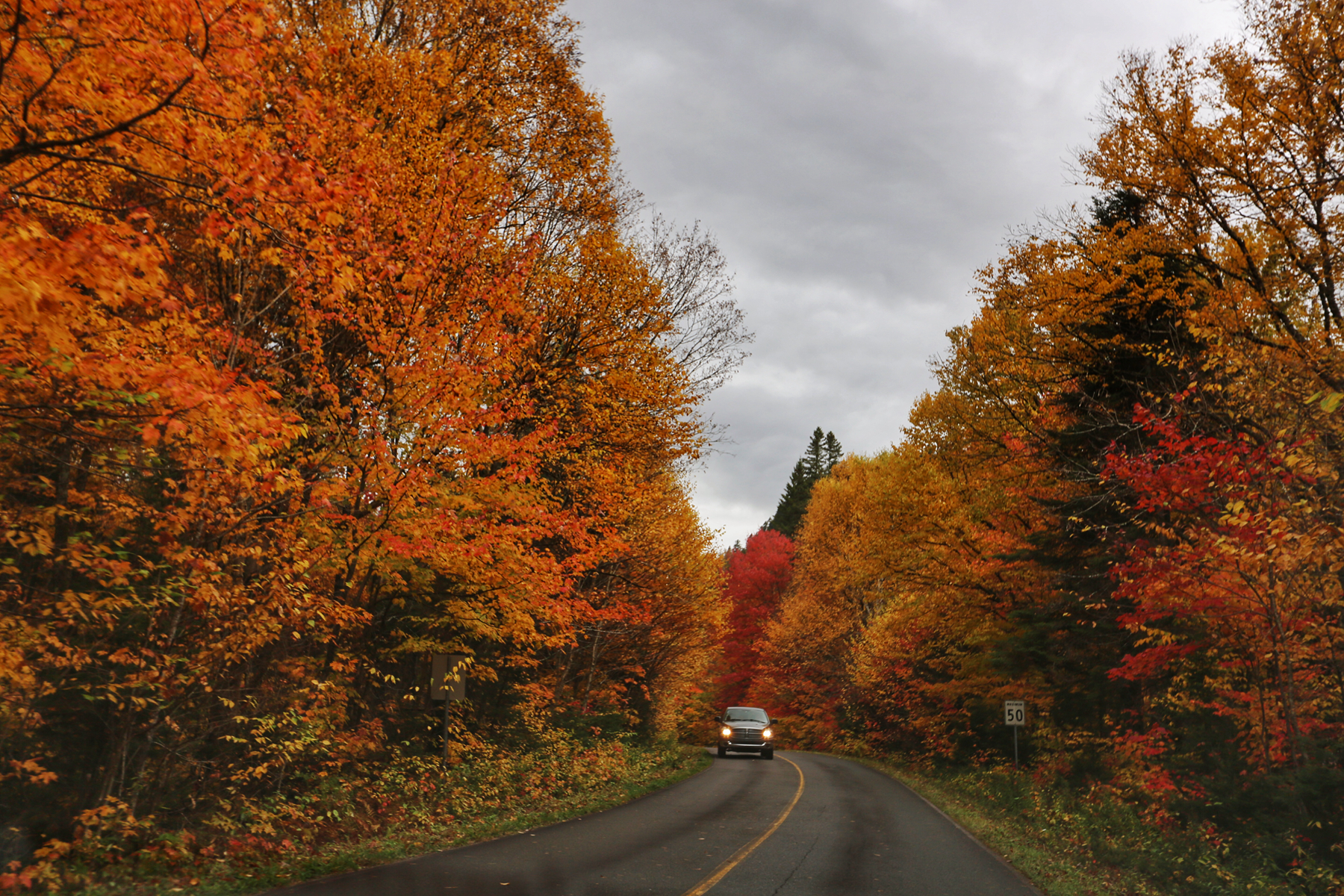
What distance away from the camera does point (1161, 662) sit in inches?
511

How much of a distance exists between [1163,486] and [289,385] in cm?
1231

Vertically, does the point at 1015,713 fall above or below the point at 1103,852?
above

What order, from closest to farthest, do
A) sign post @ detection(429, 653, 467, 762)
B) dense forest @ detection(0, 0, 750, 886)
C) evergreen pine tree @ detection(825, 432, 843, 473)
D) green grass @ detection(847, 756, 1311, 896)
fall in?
dense forest @ detection(0, 0, 750, 886) → green grass @ detection(847, 756, 1311, 896) → sign post @ detection(429, 653, 467, 762) → evergreen pine tree @ detection(825, 432, 843, 473)

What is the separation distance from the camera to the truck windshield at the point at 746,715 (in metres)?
30.7

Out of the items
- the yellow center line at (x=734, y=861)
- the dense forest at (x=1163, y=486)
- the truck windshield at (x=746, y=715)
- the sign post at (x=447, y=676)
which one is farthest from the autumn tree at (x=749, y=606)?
the sign post at (x=447, y=676)

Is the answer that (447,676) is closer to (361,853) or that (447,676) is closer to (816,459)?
(361,853)

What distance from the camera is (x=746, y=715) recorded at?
30938 millimetres

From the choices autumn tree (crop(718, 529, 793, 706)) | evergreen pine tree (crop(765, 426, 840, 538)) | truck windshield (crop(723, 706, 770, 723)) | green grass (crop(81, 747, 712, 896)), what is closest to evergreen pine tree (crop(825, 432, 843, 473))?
evergreen pine tree (crop(765, 426, 840, 538))

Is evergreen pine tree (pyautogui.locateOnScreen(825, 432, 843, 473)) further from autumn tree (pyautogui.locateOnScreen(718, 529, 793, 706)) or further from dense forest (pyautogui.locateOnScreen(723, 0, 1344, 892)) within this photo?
dense forest (pyautogui.locateOnScreen(723, 0, 1344, 892))

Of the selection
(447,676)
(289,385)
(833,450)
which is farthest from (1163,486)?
(833,450)

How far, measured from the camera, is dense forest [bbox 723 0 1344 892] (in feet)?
30.0

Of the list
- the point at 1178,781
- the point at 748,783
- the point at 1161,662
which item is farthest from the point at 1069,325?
the point at 748,783

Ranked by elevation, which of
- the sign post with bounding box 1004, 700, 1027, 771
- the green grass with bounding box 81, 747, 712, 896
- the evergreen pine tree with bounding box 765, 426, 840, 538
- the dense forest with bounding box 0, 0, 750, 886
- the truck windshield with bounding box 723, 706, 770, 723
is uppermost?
the evergreen pine tree with bounding box 765, 426, 840, 538

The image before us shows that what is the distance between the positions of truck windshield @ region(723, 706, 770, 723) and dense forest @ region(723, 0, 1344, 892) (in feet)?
19.7
